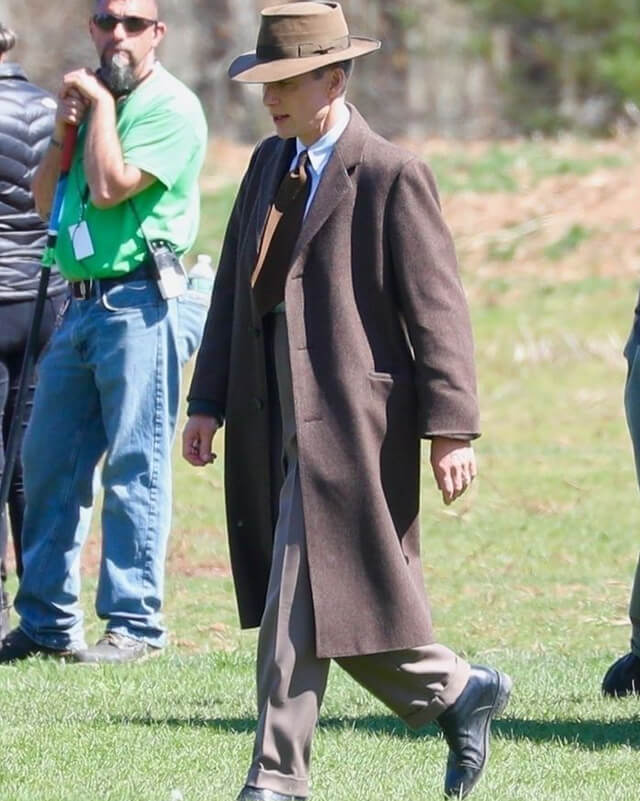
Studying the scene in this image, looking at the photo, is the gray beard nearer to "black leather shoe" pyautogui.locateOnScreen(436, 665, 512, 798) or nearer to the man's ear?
the man's ear

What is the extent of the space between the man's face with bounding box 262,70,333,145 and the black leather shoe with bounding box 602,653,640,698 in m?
2.41

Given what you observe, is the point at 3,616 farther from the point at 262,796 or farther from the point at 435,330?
the point at 435,330

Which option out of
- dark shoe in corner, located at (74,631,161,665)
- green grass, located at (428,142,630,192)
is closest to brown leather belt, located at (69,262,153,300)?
dark shoe in corner, located at (74,631,161,665)

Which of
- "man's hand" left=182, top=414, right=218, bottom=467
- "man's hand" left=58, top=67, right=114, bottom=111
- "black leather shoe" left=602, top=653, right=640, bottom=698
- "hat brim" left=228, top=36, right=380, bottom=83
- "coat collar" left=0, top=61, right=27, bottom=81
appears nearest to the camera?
"hat brim" left=228, top=36, right=380, bottom=83

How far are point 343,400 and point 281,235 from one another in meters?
0.51

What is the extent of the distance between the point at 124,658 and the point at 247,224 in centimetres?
247

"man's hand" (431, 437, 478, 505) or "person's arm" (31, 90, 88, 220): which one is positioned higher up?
"person's arm" (31, 90, 88, 220)

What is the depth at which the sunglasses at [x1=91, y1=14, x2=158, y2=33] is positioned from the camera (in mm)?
7254

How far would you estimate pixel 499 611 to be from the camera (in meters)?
9.02

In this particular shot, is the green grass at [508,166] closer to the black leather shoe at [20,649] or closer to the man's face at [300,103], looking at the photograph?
the black leather shoe at [20,649]

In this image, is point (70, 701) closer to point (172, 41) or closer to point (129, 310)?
point (129, 310)

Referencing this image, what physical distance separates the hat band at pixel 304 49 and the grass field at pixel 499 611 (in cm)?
200

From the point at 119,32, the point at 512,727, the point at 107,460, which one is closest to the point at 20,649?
the point at 107,460

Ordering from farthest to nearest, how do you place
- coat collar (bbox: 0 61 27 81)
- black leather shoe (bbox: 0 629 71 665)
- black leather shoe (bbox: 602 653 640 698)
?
coat collar (bbox: 0 61 27 81)
black leather shoe (bbox: 0 629 71 665)
black leather shoe (bbox: 602 653 640 698)
